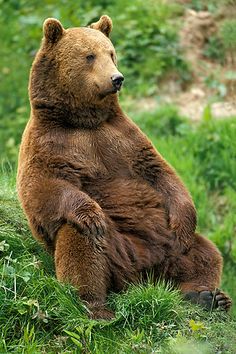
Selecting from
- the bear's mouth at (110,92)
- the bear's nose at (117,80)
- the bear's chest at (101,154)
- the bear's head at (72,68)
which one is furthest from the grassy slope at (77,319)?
the bear's nose at (117,80)

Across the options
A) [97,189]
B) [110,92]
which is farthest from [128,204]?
[110,92]

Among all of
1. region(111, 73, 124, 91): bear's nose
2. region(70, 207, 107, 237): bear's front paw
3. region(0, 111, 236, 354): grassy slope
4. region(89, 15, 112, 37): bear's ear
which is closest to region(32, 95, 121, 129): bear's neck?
region(111, 73, 124, 91): bear's nose

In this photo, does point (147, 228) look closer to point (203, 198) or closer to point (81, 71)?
point (81, 71)

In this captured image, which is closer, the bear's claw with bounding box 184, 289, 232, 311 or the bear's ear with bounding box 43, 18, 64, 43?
the bear's claw with bounding box 184, 289, 232, 311

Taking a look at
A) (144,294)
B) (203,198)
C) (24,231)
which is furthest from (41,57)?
(203,198)

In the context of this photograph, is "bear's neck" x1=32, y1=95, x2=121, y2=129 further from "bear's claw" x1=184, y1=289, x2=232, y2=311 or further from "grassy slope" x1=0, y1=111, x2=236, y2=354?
"bear's claw" x1=184, y1=289, x2=232, y2=311

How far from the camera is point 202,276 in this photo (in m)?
7.06

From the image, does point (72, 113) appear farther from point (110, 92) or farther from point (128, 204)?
point (128, 204)

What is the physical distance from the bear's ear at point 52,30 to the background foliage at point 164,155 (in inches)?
55.1

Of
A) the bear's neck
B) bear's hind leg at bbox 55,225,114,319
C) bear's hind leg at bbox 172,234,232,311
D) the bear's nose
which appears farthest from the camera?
the bear's neck

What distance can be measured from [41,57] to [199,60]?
6774mm

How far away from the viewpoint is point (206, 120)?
12.1 metres

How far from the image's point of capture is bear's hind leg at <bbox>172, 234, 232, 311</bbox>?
6836mm

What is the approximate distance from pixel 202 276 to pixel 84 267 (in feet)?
3.27
